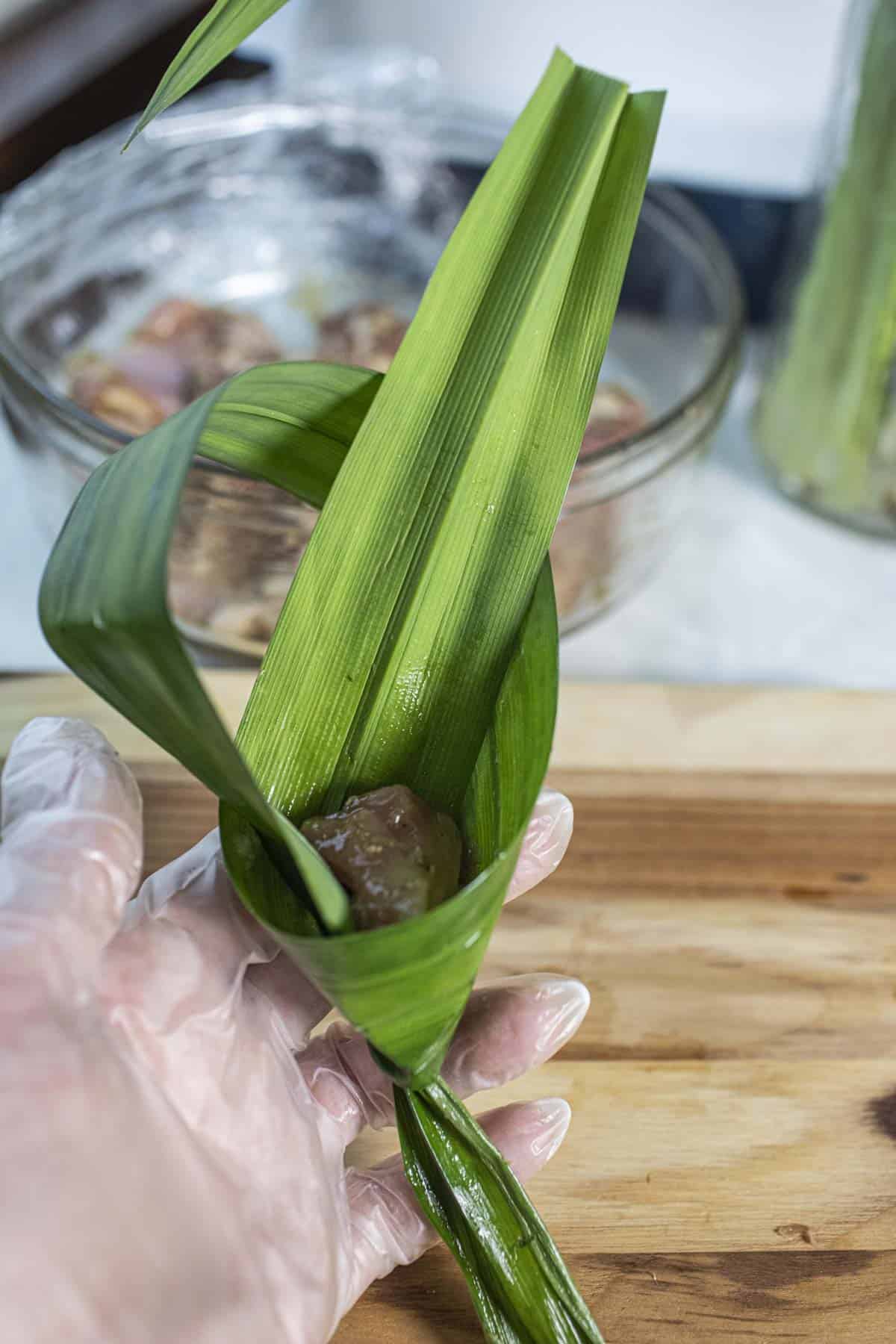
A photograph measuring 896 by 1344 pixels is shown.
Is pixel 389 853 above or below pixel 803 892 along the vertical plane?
above

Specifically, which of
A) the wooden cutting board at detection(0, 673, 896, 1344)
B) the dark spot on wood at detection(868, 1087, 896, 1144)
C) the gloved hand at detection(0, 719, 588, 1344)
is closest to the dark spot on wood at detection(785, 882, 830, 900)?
the wooden cutting board at detection(0, 673, 896, 1344)

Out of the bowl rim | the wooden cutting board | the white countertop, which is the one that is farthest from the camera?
the white countertop

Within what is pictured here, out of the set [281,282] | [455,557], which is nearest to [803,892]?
[455,557]

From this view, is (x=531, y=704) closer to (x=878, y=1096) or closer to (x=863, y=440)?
(x=878, y=1096)

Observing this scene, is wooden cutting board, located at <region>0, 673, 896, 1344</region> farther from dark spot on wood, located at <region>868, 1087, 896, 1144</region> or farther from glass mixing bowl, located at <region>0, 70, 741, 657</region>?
glass mixing bowl, located at <region>0, 70, 741, 657</region>

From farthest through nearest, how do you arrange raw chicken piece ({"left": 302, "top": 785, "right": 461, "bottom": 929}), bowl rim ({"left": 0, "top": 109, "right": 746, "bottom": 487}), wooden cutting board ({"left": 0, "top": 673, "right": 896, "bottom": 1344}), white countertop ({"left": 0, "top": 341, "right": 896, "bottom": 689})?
white countertop ({"left": 0, "top": 341, "right": 896, "bottom": 689})
bowl rim ({"left": 0, "top": 109, "right": 746, "bottom": 487})
wooden cutting board ({"left": 0, "top": 673, "right": 896, "bottom": 1344})
raw chicken piece ({"left": 302, "top": 785, "right": 461, "bottom": 929})

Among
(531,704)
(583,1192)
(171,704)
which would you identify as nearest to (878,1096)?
(583,1192)

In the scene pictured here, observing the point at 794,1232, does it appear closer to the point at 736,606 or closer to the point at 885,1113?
the point at 885,1113

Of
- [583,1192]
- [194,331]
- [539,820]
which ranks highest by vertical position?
[194,331]
